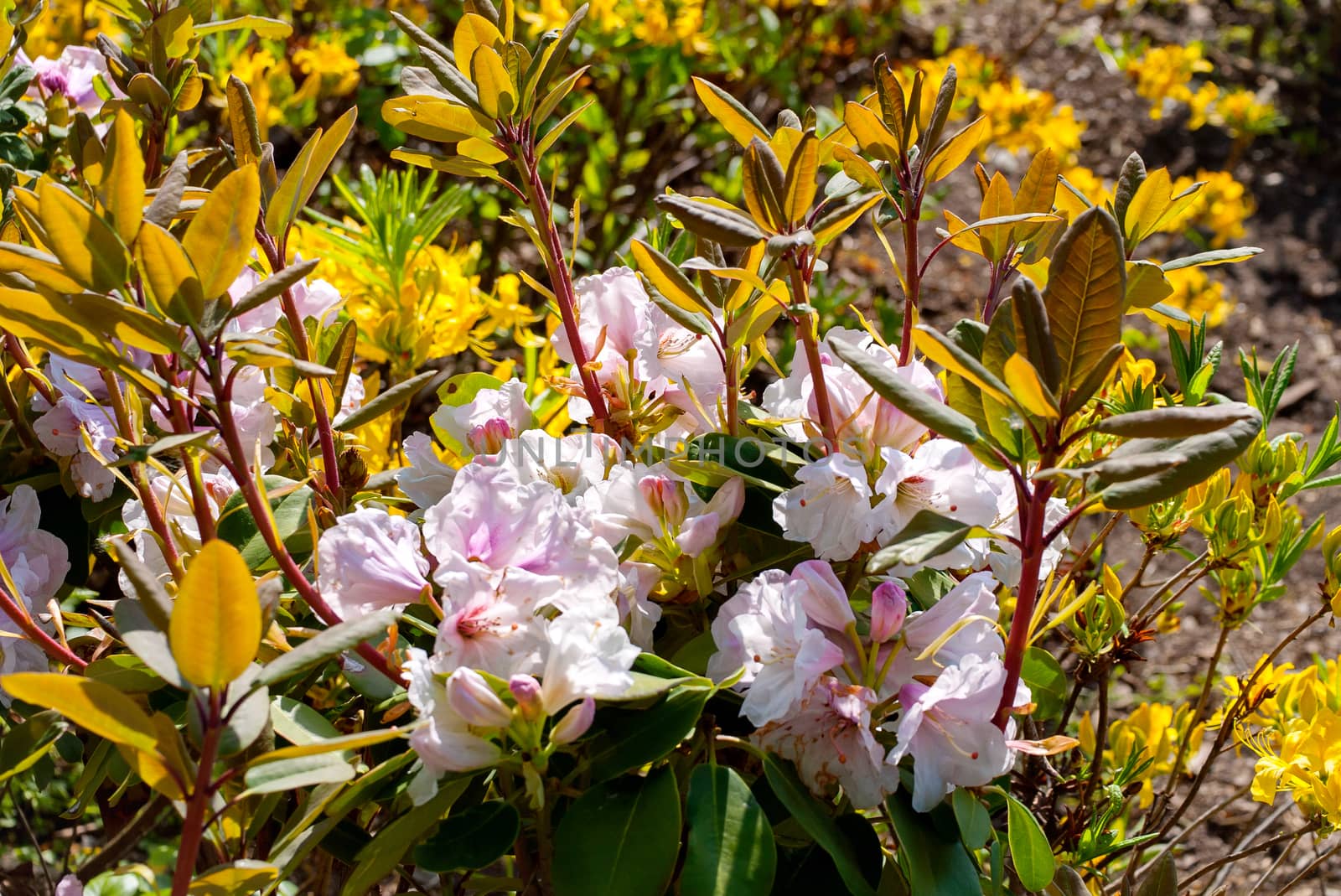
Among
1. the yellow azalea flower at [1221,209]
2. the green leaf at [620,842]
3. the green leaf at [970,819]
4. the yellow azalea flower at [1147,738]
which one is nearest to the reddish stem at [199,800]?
the green leaf at [620,842]

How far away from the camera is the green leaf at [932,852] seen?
72 cm

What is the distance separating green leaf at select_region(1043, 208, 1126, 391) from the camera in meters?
0.63

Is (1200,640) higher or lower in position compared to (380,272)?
lower

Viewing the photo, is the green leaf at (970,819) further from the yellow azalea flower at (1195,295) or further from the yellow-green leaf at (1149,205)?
the yellow azalea flower at (1195,295)

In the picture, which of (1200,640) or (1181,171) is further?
(1181,171)

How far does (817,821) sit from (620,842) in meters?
0.13

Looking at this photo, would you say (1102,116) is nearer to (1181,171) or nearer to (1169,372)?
(1181,171)

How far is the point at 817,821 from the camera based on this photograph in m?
0.73

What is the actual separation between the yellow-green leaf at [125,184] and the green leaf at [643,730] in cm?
41

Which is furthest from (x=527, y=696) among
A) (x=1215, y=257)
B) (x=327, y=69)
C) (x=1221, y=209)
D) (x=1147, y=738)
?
(x=1221, y=209)

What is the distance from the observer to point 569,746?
2.45 ft

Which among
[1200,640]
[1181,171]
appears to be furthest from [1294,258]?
[1200,640]

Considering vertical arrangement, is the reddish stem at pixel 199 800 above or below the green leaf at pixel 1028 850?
above

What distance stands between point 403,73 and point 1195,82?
15.4 ft
